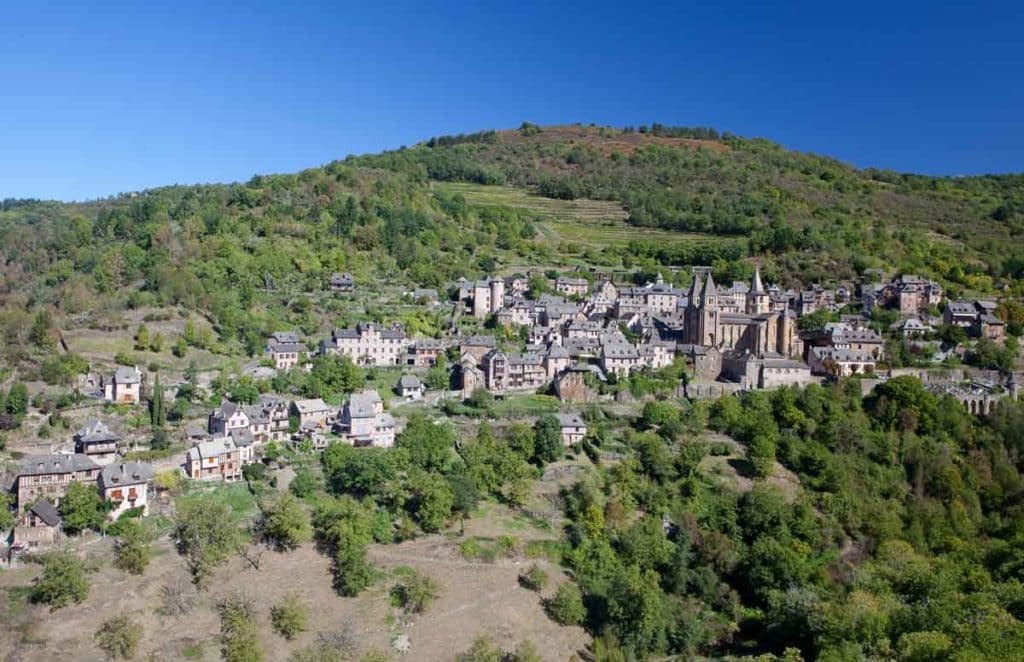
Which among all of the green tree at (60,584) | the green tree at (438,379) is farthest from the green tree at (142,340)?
the green tree at (60,584)

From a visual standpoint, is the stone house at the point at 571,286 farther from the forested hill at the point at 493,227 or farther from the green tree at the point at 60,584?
the green tree at the point at 60,584

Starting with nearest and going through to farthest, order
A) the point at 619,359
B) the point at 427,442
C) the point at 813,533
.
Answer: the point at 813,533 → the point at 427,442 → the point at 619,359

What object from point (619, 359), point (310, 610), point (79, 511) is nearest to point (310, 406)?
point (79, 511)

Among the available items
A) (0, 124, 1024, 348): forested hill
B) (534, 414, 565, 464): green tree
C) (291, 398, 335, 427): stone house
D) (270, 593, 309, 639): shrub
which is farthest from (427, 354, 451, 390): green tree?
(270, 593, 309, 639): shrub

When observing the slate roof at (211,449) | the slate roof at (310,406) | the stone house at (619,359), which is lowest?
the slate roof at (211,449)

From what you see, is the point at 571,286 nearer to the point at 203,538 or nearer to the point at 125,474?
the point at 125,474

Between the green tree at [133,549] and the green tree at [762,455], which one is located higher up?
the green tree at [762,455]
